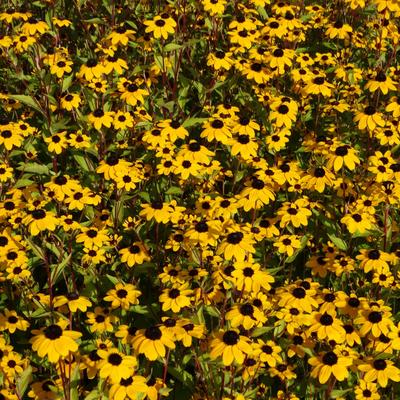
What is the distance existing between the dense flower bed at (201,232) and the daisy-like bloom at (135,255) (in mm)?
Answer: 15

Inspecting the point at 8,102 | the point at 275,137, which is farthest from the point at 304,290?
the point at 8,102

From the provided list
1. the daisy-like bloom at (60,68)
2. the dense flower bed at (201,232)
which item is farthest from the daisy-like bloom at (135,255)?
the daisy-like bloom at (60,68)

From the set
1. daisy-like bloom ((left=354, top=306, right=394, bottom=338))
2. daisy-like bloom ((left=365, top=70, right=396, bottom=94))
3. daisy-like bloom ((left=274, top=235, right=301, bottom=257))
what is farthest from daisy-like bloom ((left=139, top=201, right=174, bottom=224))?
daisy-like bloom ((left=365, top=70, right=396, bottom=94))

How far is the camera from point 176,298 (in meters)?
3.92

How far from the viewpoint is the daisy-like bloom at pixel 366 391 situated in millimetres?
3666

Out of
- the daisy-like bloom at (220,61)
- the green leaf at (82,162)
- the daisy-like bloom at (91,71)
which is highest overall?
the daisy-like bloom at (220,61)

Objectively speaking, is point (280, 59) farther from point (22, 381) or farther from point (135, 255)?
point (22, 381)

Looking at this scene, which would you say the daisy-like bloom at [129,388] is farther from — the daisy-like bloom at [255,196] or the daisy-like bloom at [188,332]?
the daisy-like bloom at [255,196]

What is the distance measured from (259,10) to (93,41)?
7.21 ft

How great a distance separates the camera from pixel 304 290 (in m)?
4.07

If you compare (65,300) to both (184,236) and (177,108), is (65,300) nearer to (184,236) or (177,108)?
(184,236)

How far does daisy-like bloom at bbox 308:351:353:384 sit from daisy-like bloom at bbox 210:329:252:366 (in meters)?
0.46

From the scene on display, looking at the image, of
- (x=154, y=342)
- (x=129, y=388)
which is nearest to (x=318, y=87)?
(x=154, y=342)

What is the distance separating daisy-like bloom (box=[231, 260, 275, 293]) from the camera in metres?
3.78
